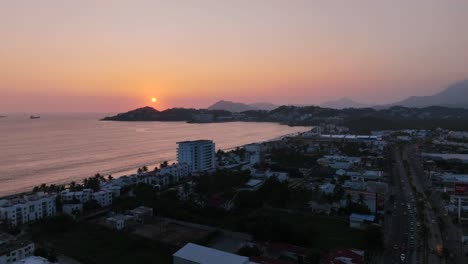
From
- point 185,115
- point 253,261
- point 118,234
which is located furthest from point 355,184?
point 185,115

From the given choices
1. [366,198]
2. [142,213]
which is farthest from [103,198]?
[366,198]

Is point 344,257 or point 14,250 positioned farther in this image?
point 14,250

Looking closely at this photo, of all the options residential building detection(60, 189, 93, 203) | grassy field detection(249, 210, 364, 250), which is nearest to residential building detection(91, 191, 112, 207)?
residential building detection(60, 189, 93, 203)

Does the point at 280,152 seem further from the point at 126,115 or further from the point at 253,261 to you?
the point at 126,115

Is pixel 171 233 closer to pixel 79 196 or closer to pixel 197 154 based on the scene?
pixel 79 196

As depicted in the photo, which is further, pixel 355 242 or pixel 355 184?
pixel 355 184
